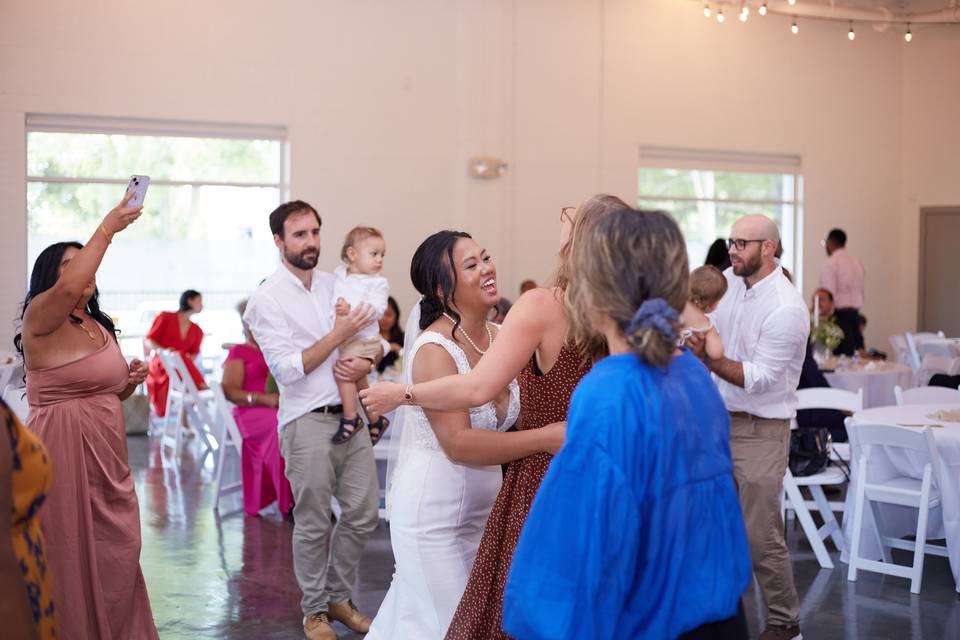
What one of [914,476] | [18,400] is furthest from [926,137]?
[18,400]

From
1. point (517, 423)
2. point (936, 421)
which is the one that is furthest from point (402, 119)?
point (517, 423)

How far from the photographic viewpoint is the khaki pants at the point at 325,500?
4449 millimetres

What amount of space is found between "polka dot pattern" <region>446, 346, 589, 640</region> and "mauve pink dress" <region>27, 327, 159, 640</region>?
148 centimetres

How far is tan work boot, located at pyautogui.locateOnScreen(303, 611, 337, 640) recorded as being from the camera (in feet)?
14.5

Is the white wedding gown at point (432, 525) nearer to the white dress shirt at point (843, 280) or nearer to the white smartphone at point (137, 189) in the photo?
the white smartphone at point (137, 189)

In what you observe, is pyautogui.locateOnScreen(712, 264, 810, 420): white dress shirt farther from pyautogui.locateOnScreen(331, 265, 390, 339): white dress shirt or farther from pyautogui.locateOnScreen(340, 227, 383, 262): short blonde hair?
pyautogui.locateOnScreen(340, 227, 383, 262): short blonde hair

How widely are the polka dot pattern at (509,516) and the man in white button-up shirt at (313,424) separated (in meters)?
1.68

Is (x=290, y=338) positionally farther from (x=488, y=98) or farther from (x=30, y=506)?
(x=488, y=98)

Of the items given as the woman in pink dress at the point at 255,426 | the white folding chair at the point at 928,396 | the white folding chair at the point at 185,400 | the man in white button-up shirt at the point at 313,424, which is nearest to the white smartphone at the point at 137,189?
the man in white button-up shirt at the point at 313,424

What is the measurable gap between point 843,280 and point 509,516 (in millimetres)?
10877

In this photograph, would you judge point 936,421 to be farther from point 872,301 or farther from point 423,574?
point 872,301

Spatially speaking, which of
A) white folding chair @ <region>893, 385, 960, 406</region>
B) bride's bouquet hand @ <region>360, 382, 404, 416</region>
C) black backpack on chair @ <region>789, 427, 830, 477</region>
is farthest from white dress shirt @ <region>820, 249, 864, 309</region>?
bride's bouquet hand @ <region>360, 382, 404, 416</region>

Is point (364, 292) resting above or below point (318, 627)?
above

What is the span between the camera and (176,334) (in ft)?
32.8
